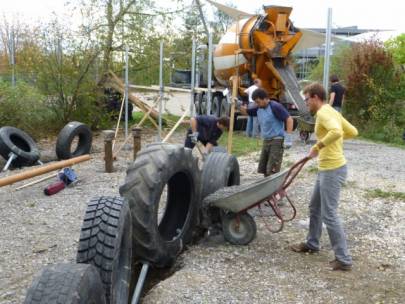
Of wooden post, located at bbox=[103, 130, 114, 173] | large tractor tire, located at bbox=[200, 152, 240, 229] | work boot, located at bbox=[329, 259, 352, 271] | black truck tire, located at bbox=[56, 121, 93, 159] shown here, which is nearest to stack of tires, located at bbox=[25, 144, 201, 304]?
large tractor tire, located at bbox=[200, 152, 240, 229]

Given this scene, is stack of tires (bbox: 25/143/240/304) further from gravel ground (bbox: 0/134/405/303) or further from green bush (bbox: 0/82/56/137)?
green bush (bbox: 0/82/56/137)

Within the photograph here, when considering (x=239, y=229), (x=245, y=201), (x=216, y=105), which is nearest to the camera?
(x=245, y=201)

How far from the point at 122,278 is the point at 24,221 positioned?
2.96 metres

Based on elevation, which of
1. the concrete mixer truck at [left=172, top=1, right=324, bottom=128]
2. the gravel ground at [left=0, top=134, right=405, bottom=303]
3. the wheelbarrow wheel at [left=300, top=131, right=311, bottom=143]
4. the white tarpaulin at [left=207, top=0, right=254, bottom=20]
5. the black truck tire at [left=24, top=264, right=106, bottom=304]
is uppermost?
→ the white tarpaulin at [left=207, top=0, right=254, bottom=20]

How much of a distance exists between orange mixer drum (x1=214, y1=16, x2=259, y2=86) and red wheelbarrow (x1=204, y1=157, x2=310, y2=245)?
29.0 ft

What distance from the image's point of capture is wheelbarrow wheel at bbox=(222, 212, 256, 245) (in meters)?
5.41

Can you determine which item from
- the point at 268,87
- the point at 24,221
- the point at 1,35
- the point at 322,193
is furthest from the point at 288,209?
the point at 1,35

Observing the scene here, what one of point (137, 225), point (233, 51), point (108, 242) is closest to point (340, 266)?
point (137, 225)

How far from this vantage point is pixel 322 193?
15.9ft

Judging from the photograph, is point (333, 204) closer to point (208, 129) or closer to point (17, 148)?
point (208, 129)

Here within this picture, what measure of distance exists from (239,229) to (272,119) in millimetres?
1977

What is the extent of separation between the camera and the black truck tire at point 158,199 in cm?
446

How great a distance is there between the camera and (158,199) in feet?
15.0

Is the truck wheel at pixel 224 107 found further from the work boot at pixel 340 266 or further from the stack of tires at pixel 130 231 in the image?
the work boot at pixel 340 266
